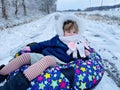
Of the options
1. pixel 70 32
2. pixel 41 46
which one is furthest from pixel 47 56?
pixel 70 32

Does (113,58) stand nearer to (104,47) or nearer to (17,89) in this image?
(104,47)

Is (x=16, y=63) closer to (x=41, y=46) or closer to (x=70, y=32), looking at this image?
(x=41, y=46)

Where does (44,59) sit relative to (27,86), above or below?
above

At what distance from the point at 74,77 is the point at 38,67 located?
56 centimetres

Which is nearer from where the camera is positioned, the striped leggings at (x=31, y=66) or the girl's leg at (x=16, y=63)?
the striped leggings at (x=31, y=66)

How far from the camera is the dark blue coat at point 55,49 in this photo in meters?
4.15

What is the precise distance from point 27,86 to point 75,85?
2.43ft

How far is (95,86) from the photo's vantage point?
4.17 m

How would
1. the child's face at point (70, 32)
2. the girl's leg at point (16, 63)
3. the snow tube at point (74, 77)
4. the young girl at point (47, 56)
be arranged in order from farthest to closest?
the child's face at point (70, 32), the girl's leg at point (16, 63), the snow tube at point (74, 77), the young girl at point (47, 56)

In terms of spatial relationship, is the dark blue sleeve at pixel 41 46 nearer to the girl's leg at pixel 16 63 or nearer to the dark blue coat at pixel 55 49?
the dark blue coat at pixel 55 49

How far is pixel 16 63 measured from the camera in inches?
154

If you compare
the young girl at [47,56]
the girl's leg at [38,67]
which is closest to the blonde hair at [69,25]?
the young girl at [47,56]

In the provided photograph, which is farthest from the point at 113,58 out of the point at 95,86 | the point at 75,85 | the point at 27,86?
the point at 27,86

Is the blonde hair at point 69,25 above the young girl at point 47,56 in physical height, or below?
above
